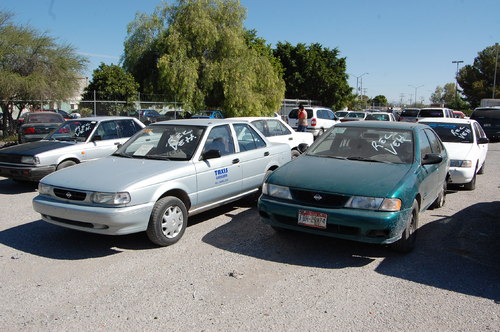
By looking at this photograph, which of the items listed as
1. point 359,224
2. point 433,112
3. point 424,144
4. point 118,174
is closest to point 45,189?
point 118,174

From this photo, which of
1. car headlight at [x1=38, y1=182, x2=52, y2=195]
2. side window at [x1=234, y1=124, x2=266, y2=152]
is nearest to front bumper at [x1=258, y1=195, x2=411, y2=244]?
side window at [x1=234, y1=124, x2=266, y2=152]

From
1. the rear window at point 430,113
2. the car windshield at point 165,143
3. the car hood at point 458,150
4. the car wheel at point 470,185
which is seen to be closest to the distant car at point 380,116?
the rear window at point 430,113

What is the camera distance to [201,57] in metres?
23.3

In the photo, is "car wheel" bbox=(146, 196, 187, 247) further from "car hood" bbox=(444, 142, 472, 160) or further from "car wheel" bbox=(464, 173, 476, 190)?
"car wheel" bbox=(464, 173, 476, 190)

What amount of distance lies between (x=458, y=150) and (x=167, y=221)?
254 inches

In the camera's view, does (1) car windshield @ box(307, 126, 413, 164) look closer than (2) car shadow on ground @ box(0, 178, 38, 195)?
Yes

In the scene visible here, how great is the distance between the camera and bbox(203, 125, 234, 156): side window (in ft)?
20.7

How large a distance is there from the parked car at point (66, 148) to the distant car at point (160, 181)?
2.92 m

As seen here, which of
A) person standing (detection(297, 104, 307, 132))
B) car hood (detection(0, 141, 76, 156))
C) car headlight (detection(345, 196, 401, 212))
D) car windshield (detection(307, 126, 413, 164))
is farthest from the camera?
person standing (detection(297, 104, 307, 132))

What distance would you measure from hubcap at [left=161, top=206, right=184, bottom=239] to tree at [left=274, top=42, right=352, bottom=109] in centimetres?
3764

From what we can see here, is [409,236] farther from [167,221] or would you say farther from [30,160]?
[30,160]

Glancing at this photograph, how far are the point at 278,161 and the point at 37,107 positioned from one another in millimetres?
19133

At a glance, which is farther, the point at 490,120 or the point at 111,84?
the point at 111,84

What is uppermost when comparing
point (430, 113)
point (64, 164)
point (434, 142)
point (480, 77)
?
point (480, 77)
